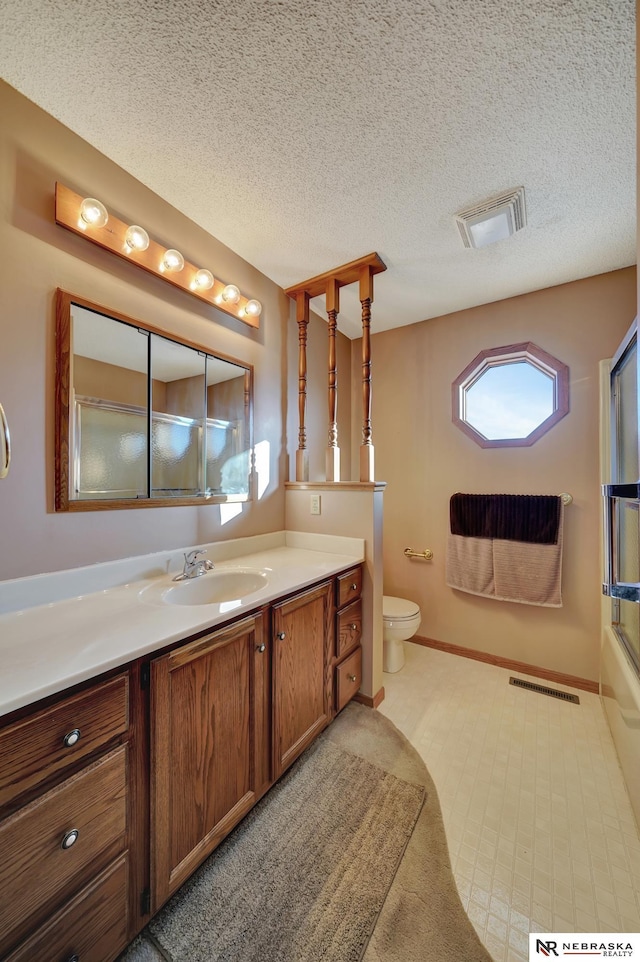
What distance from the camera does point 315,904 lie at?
96cm

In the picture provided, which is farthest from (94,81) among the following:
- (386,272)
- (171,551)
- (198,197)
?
(171,551)

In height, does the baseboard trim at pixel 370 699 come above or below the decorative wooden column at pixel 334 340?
below

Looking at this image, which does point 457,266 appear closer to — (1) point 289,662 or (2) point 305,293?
(2) point 305,293

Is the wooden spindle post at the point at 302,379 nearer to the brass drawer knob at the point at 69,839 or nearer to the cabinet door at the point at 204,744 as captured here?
the cabinet door at the point at 204,744

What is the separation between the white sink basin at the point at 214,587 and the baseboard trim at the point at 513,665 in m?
1.64

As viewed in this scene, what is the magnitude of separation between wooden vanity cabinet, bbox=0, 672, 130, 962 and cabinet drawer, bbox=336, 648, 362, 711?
39.1 inches

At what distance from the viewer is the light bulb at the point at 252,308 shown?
1.81 m

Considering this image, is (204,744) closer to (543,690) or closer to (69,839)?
(69,839)

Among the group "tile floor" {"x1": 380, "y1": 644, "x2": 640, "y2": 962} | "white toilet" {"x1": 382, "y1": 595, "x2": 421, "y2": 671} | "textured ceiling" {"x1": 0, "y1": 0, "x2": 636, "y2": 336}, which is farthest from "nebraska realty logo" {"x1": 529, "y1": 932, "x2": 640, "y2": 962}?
"textured ceiling" {"x1": 0, "y1": 0, "x2": 636, "y2": 336}

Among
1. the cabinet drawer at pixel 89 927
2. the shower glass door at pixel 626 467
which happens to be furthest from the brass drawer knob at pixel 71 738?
the shower glass door at pixel 626 467

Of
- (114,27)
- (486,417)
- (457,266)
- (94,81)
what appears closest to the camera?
(114,27)

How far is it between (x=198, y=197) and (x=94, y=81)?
0.46 meters

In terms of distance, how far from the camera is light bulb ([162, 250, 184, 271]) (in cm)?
141

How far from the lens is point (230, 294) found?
171 cm
